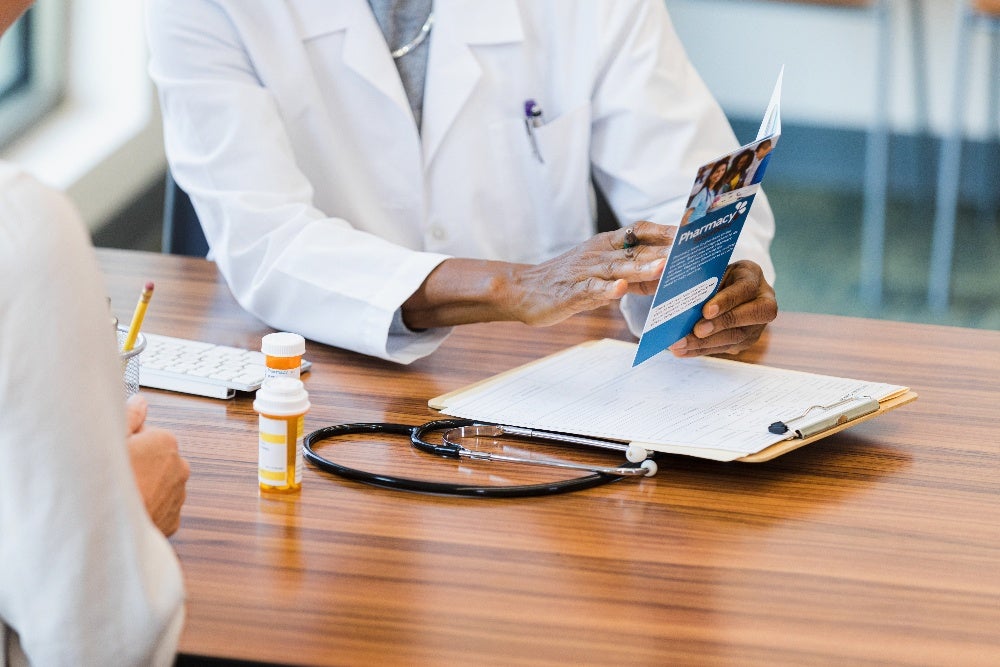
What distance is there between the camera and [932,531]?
984mm

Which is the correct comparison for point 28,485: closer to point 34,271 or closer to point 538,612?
point 34,271

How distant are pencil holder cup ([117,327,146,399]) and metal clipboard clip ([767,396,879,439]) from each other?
1.91ft

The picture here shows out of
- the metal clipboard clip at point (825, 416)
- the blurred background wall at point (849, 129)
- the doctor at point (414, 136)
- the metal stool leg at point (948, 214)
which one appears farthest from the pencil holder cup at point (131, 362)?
the metal stool leg at point (948, 214)

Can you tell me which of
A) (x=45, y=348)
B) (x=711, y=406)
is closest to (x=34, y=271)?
(x=45, y=348)

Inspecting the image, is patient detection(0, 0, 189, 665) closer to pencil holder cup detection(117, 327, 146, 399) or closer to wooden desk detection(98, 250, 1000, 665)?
wooden desk detection(98, 250, 1000, 665)

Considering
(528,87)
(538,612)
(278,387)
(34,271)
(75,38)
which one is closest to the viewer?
(34,271)

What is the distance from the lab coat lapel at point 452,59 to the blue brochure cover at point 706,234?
0.60 metres

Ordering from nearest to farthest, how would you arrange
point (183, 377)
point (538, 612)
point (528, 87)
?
point (538, 612) → point (183, 377) → point (528, 87)

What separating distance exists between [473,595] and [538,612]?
5cm

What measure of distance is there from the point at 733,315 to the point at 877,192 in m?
3.03

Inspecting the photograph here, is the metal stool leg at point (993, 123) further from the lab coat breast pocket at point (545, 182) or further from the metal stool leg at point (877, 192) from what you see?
the lab coat breast pocket at point (545, 182)

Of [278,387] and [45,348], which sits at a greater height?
[45,348]

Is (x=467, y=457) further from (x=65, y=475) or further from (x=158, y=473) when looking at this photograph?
(x=65, y=475)

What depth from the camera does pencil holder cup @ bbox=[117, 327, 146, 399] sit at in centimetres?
107
